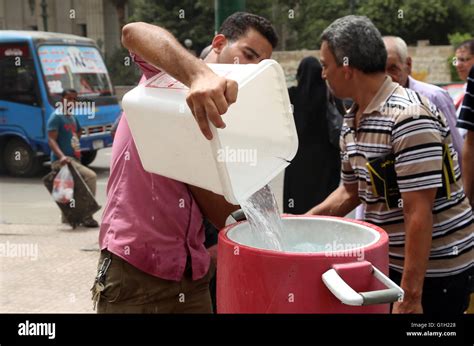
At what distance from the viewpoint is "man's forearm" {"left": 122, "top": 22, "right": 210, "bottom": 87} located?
145cm

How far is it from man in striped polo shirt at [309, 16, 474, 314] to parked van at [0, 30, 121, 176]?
10.0m

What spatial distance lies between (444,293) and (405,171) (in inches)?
21.5

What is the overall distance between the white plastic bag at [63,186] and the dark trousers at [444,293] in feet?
18.4

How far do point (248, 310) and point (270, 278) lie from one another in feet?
0.39

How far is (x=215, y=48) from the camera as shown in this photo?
219 centimetres

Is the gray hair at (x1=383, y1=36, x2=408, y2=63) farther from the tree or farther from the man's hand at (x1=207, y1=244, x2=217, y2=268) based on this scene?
the tree

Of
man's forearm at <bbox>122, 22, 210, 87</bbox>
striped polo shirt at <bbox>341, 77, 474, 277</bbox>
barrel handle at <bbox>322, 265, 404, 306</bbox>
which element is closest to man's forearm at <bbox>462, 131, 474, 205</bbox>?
striped polo shirt at <bbox>341, 77, 474, 277</bbox>

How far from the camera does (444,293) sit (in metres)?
2.39

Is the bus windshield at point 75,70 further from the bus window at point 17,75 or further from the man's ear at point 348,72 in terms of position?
the man's ear at point 348,72

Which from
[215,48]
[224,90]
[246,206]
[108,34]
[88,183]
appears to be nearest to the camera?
[224,90]

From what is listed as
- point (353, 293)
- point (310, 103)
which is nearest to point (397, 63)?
point (310, 103)

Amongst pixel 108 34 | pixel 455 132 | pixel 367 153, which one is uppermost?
pixel 367 153

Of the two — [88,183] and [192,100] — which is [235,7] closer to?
[192,100]

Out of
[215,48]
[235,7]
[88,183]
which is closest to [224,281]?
[215,48]
